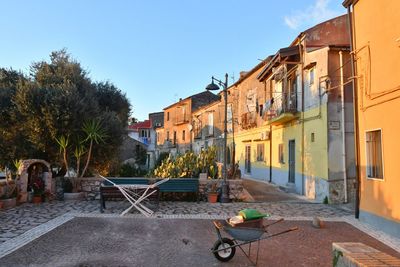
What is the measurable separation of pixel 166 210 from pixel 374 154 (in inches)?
231

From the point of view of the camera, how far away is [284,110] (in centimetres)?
1548

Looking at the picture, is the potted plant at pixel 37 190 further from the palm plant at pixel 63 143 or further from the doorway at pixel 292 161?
the doorway at pixel 292 161

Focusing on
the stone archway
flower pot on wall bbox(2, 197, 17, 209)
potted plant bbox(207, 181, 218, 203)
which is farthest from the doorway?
flower pot on wall bbox(2, 197, 17, 209)

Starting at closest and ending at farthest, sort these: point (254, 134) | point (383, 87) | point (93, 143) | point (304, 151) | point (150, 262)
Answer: point (150, 262)
point (383, 87)
point (93, 143)
point (304, 151)
point (254, 134)

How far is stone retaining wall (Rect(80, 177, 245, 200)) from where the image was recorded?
1202 cm

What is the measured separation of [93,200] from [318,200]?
26.5 ft

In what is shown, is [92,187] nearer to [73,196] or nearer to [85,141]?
[73,196]

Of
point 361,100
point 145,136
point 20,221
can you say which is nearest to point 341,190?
point 361,100

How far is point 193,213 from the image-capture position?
32.3ft

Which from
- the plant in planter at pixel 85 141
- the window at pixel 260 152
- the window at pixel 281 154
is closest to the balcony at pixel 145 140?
the window at pixel 260 152

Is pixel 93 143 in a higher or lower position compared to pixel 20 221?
higher

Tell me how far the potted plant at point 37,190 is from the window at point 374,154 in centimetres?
1002

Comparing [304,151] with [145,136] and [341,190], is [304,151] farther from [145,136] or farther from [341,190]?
[145,136]

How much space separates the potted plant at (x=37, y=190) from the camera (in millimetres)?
11350
